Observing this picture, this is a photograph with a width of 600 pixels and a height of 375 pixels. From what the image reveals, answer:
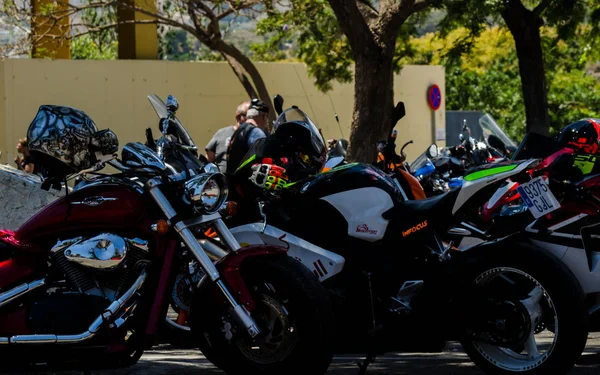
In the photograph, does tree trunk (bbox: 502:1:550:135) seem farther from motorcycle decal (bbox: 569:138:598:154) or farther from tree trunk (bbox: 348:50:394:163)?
motorcycle decal (bbox: 569:138:598:154)

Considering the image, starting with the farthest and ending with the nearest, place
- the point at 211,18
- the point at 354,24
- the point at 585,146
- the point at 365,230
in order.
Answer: the point at 211,18 → the point at 354,24 → the point at 585,146 → the point at 365,230

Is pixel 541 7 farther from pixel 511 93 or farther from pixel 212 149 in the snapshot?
pixel 511 93

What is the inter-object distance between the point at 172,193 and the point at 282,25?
43.9 feet

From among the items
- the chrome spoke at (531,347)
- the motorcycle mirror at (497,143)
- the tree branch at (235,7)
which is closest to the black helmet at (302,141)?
the chrome spoke at (531,347)

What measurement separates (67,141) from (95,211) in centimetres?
36

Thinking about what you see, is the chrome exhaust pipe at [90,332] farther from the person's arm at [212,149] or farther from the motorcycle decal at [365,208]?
the person's arm at [212,149]

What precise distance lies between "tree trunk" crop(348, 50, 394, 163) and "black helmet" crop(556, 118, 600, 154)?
265 inches

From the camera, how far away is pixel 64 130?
5168mm

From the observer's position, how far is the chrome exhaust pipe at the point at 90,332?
511 centimetres

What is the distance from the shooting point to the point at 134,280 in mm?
5246

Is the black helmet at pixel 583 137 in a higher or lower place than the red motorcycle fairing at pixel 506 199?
higher

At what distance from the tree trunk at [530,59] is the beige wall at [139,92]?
17.9 feet

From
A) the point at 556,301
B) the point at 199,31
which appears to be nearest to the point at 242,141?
the point at 556,301

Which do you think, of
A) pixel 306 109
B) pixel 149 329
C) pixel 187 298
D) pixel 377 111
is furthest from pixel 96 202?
pixel 306 109
